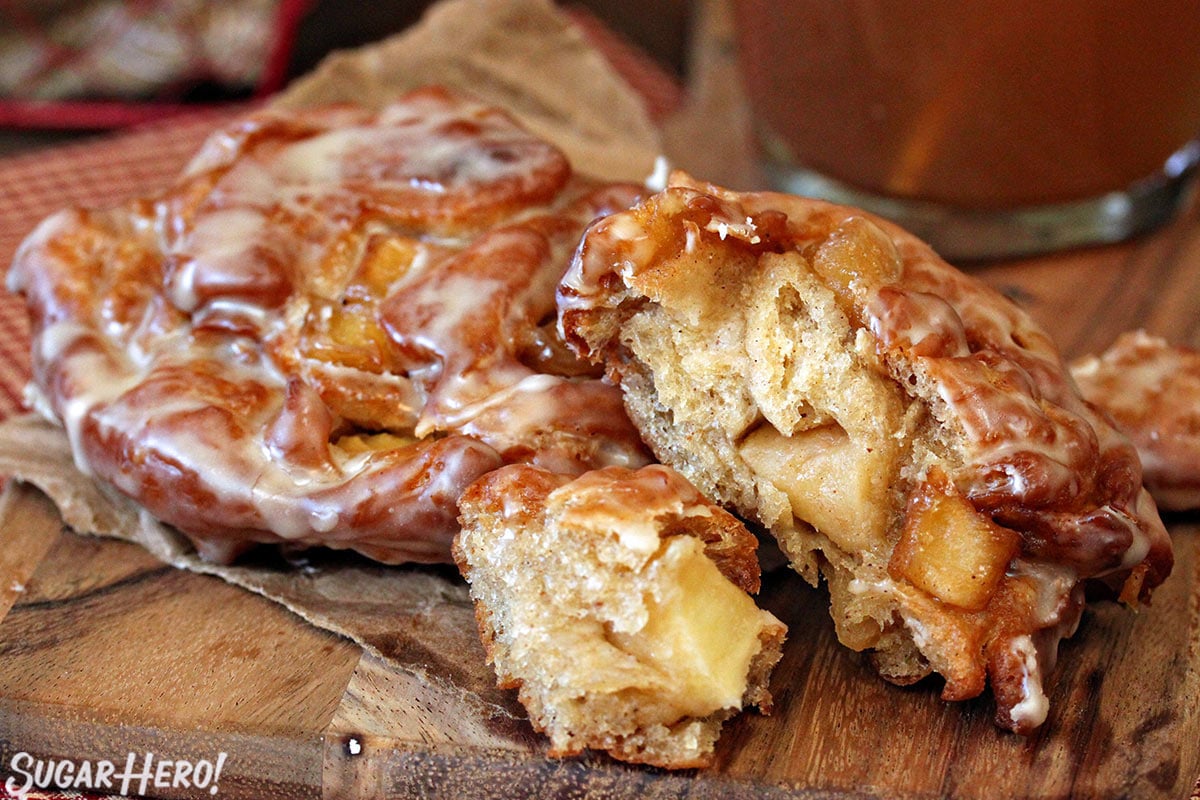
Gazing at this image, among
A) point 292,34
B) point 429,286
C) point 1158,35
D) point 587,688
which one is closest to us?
point 587,688

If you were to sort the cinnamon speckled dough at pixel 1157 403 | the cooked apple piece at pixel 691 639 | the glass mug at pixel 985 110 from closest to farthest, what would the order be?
the cooked apple piece at pixel 691 639, the cinnamon speckled dough at pixel 1157 403, the glass mug at pixel 985 110

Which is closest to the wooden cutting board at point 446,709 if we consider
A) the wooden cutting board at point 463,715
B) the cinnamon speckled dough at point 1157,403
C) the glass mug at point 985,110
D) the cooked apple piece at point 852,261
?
the wooden cutting board at point 463,715

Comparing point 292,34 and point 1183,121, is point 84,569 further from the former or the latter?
point 292,34

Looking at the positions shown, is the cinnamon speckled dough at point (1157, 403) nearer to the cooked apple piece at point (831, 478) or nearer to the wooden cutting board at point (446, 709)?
the wooden cutting board at point (446, 709)

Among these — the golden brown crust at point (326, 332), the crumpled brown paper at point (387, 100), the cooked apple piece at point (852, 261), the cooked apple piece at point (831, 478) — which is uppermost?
the cooked apple piece at point (852, 261)

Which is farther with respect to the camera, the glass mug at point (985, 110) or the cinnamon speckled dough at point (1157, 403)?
the glass mug at point (985, 110)

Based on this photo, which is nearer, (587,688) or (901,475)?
(587,688)

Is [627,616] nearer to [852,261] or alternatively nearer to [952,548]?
Answer: [952,548]

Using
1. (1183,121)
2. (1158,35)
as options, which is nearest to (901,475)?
(1158,35)
